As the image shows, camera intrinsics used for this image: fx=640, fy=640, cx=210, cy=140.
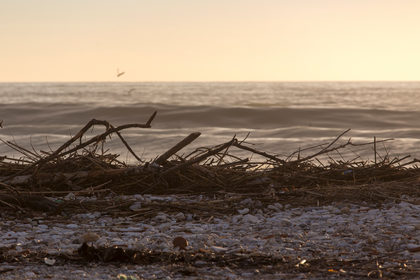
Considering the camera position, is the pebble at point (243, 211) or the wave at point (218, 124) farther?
the wave at point (218, 124)

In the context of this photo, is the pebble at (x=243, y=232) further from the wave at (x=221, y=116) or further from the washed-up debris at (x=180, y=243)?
the wave at (x=221, y=116)

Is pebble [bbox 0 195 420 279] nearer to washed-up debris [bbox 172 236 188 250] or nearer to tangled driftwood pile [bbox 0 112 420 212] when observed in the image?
washed-up debris [bbox 172 236 188 250]

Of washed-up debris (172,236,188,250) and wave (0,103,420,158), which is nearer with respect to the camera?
washed-up debris (172,236,188,250)

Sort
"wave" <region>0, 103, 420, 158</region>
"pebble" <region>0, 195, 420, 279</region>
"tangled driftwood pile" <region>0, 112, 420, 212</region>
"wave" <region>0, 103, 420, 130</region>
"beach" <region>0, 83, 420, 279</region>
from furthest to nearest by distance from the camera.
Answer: "wave" <region>0, 103, 420, 130</region> < "wave" <region>0, 103, 420, 158</region> < "tangled driftwood pile" <region>0, 112, 420, 212</region> < "pebble" <region>0, 195, 420, 279</region> < "beach" <region>0, 83, 420, 279</region>

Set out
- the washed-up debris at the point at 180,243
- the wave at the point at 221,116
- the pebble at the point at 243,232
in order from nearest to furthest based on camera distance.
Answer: the pebble at the point at 243,232
the washed-up debris at the point at 180,243
the wave at the point at 221,116

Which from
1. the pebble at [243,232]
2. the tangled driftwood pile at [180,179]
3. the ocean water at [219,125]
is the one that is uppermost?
the tangled driftwood pile at [180,179]

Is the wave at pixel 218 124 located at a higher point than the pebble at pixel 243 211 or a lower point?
lower

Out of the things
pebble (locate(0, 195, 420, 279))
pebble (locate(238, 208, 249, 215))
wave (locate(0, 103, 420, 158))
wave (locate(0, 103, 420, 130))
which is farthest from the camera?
wave (locate(0, 103, 420, 130))

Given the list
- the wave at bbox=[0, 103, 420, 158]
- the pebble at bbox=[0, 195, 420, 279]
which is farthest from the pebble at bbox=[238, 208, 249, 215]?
the wave at bbox=[0, 103, 420, 158]

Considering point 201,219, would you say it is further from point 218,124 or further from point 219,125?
point 218,124

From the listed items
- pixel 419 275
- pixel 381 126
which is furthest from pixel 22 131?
pixel 419 275

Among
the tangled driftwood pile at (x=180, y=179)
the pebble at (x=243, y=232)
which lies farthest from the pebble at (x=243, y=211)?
the tangled driftwood pile at (x=180, y=179)

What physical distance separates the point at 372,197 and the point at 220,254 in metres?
1.85

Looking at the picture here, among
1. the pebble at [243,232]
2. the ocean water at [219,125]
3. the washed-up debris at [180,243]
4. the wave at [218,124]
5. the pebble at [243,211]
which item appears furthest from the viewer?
the wave at [218,124]
